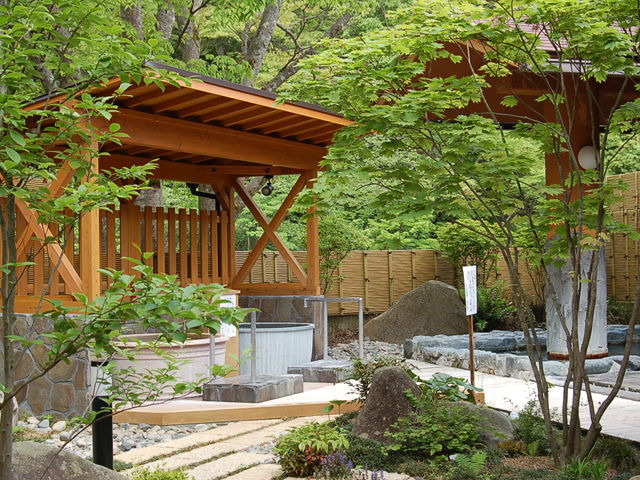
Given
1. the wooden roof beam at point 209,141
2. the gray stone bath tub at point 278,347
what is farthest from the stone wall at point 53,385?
the gray stone bath tub at point 278,347

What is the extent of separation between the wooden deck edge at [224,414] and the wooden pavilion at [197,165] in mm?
1203

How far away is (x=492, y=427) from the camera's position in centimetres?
441

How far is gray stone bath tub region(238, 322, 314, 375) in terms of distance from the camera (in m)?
7.95

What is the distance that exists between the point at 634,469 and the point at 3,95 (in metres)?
3.95

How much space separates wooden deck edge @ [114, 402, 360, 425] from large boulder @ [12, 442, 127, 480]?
302 cm

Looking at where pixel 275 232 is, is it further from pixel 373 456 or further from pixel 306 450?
pixel 306 450

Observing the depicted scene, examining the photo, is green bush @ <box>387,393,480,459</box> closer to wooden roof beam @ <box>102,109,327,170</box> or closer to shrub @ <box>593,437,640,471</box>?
shrub @ <box>593,437,640,471</box>

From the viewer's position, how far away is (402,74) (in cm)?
387

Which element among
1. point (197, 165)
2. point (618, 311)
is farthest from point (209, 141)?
point (618, 311)

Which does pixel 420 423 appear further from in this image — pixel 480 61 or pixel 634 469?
pixel 480 61

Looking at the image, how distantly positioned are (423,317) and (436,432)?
28.4 feet

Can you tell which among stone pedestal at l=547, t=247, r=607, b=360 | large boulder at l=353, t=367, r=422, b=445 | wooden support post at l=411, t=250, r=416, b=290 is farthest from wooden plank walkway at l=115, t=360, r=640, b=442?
wooden support post at l=411, t=250, r=416, b=290

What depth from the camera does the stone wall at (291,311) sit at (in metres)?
9.05

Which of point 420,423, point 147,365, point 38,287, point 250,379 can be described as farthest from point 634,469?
point 38,287
